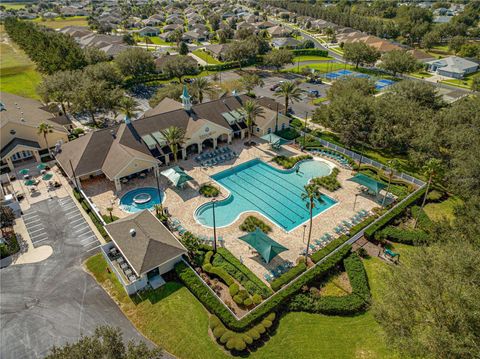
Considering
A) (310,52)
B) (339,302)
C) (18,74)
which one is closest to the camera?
(339,302)

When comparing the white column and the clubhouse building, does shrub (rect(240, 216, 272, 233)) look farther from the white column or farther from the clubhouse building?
the white column

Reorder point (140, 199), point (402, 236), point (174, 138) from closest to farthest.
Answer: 1. point (402, 236)
2. point (140, 199)
3. point (174, 138)

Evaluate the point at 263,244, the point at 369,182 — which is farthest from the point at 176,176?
the point at 369,182

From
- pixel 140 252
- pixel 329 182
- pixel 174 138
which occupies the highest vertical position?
pixel 174 138

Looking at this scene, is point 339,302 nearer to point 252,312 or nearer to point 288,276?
point 288,276

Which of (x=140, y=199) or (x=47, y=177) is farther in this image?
(x=47, y=177)

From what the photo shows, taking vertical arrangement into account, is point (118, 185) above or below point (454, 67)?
above

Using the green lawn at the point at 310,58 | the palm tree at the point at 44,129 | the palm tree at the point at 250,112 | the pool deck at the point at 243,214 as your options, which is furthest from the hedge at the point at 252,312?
the green lawn at the point at 310,58

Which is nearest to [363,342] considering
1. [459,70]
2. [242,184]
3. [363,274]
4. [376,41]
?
[363,274]
